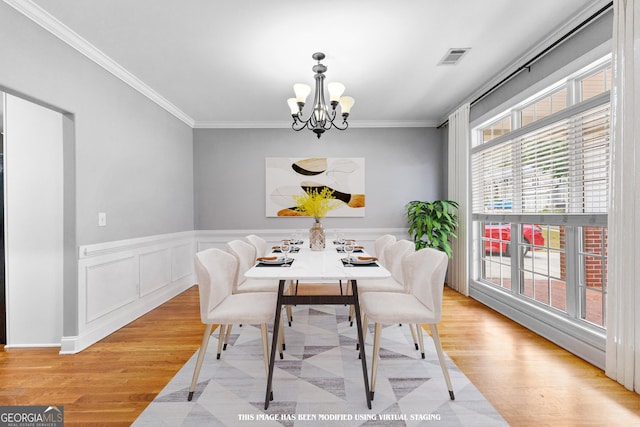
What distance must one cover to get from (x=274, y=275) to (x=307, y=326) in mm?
1590

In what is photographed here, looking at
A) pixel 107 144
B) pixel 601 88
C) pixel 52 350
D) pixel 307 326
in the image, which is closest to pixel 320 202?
pixel 307 326

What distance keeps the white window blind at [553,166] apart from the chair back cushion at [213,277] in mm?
2765

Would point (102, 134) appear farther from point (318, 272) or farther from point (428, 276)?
point (428, 276)

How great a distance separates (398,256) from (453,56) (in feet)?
6.37

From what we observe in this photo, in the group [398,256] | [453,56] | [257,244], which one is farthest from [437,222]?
[257,244]

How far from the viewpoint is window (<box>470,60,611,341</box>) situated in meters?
2.56

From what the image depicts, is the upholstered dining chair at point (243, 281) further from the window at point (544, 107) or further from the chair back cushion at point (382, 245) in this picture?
the window at point (544, 107)

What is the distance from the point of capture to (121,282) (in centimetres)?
344

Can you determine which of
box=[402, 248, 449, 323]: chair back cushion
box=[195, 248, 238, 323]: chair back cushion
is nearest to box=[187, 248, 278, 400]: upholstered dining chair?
box=[195, 248, 238, 323]: chair back cushion

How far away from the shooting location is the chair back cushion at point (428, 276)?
208 centimetres

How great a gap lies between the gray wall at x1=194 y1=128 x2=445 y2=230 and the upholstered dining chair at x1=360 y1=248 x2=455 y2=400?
301 cm

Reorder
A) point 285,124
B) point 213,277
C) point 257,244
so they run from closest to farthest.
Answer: point 213,277, point 257,244, point 285,124

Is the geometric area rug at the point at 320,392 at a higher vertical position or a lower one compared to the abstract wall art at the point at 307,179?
lower

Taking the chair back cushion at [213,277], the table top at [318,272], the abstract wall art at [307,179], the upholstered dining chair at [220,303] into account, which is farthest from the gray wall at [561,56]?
the chair back cushion at [213,277]
